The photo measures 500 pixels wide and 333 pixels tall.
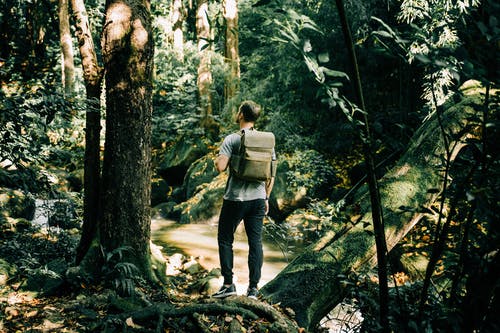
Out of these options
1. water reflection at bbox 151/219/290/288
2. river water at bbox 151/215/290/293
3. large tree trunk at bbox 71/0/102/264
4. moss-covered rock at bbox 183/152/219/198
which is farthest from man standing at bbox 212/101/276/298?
moss-covered rock at bbox 183/152/219/198

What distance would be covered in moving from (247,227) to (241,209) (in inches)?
10.2

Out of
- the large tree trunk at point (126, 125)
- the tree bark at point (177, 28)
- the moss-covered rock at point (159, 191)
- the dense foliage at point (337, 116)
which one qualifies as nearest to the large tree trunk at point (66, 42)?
the dense foliage at point (337, 116)

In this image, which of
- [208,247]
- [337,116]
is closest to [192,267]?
[208,247]

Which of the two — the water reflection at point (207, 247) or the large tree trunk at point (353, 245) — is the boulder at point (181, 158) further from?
the large tree trunk at point (353, 245)

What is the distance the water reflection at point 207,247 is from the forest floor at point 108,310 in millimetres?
2488

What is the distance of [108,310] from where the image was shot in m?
3.53

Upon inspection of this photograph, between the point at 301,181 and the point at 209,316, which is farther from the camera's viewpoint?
the point at 301,181

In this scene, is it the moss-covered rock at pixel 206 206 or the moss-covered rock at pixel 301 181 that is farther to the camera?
the moss-covered rock at pixel 206 206

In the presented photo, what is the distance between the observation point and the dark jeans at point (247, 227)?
4156 mm

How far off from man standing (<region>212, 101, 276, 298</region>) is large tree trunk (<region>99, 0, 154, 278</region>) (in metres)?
1.01

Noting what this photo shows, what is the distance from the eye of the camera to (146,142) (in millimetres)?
4531

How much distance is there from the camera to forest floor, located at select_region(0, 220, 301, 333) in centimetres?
311

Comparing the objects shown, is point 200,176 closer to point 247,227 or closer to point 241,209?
point 247,227

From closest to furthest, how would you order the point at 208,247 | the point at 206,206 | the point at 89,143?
the point at 89,143, the point at 208,247, the point at 206,206
